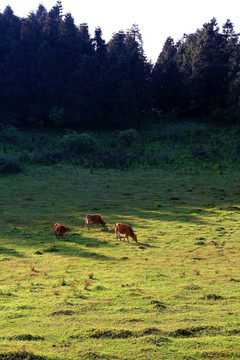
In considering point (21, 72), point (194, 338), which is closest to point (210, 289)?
point (194, 338)

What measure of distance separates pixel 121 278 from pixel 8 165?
1387 inches

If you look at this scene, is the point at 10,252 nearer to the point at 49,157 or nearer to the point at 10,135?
the point at 49,157

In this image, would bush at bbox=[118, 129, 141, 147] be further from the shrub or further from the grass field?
the grass field

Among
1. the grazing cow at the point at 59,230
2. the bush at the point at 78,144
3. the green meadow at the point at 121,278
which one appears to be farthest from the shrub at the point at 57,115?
the grazing cow at the point at 59,230

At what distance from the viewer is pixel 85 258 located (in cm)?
1709

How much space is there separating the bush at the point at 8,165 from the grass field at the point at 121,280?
12853 mm

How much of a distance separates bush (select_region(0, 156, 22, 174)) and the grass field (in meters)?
12.9

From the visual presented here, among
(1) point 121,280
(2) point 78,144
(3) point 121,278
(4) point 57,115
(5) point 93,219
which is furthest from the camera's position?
(4) point 57,115

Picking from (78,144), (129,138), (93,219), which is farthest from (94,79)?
(93,219)

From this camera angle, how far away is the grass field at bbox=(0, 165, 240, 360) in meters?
8.65

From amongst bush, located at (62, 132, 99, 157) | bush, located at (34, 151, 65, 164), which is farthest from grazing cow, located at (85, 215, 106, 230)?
bush, located at (62, 132, 99, 157)

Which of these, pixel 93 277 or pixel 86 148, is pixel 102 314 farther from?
pixel 86 148

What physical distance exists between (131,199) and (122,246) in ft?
46.1

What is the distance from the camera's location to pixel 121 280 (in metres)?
13.8
